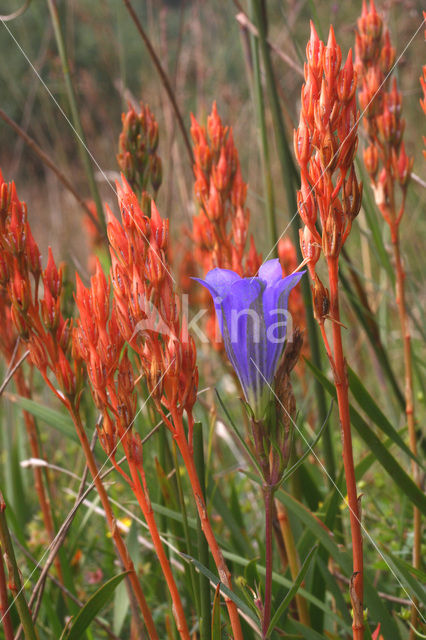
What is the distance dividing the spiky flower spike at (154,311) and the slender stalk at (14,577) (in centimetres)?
16

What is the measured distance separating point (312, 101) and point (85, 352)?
0.27 m

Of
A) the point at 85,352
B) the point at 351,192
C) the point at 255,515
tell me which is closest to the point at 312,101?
the point at 351,192

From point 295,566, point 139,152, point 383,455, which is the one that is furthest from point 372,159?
point 295,566

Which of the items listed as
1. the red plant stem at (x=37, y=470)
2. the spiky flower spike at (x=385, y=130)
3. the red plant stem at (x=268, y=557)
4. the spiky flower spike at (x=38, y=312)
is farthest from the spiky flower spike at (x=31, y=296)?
the spiky flower spike at (x=385, y=130)

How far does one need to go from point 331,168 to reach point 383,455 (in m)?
0.30

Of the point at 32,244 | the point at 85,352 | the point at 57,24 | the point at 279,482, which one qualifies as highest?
the point at 57,24

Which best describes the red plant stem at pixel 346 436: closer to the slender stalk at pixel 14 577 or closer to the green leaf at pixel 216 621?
the green leaf at pixel 216 621

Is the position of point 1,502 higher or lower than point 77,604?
higher

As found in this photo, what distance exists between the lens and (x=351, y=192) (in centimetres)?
48

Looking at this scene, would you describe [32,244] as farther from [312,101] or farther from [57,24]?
[57,24]

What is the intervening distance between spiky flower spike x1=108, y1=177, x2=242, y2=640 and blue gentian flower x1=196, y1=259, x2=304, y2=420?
0.04 m

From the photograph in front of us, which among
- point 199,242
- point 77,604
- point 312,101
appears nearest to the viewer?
point 312,101

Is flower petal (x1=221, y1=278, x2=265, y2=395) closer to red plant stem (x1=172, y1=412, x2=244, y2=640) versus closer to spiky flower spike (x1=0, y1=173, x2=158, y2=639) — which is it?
red plant stem (x1=172, y1=412, x2=244, y2=640)

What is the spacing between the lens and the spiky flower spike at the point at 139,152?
31.4 inches
